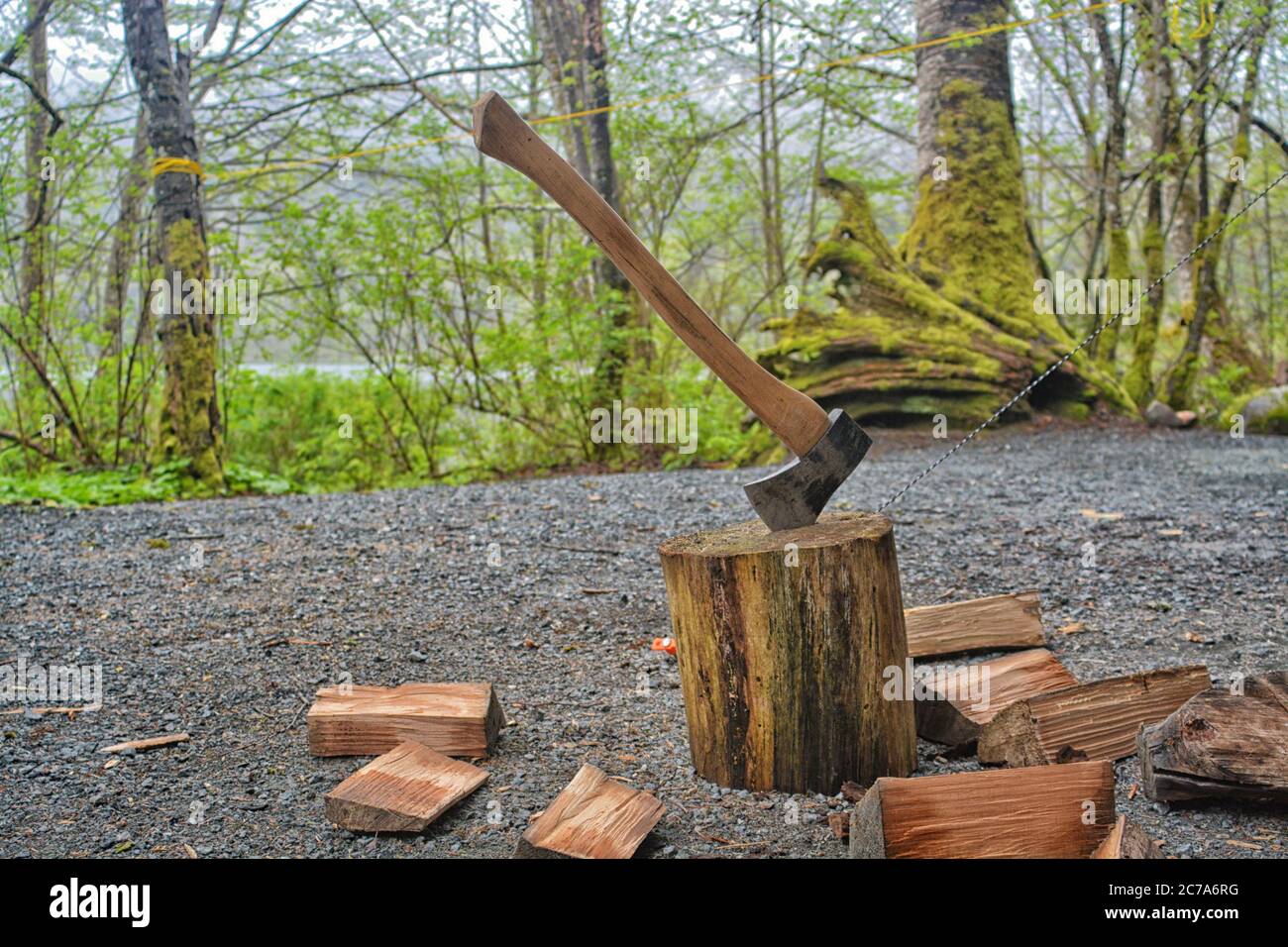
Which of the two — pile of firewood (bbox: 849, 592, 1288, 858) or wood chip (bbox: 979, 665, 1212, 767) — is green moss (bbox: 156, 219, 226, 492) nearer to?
pile of firewood (bbox: 849, 592, 1288, 858)

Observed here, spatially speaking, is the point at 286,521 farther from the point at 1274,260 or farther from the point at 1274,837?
the point at 1274,260

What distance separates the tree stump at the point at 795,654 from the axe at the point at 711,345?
Answer: 5.6 inches

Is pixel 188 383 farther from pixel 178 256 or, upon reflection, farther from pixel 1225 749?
pixel 1225 749

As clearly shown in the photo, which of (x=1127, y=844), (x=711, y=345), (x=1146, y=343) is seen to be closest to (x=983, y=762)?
(x=1127, y=844)

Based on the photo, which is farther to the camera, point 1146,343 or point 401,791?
point 1146,343

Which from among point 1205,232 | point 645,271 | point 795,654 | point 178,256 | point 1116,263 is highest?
point 1205,232

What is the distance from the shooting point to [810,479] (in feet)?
8.86

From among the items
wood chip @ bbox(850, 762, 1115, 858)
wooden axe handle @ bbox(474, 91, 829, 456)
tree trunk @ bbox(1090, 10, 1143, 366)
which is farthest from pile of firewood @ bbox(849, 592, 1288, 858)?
tree trunk @ bbox(1090, 10, 1143, 366)

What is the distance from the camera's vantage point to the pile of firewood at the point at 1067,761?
210 centimetres

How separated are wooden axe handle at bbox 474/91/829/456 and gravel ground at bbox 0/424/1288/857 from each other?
95 cm

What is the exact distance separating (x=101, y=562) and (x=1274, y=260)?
16.1 m

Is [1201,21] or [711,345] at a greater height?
[1201,21]

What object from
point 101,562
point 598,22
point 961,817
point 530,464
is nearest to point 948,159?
point 598,22

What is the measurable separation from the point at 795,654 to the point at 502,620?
1851 millimetres
